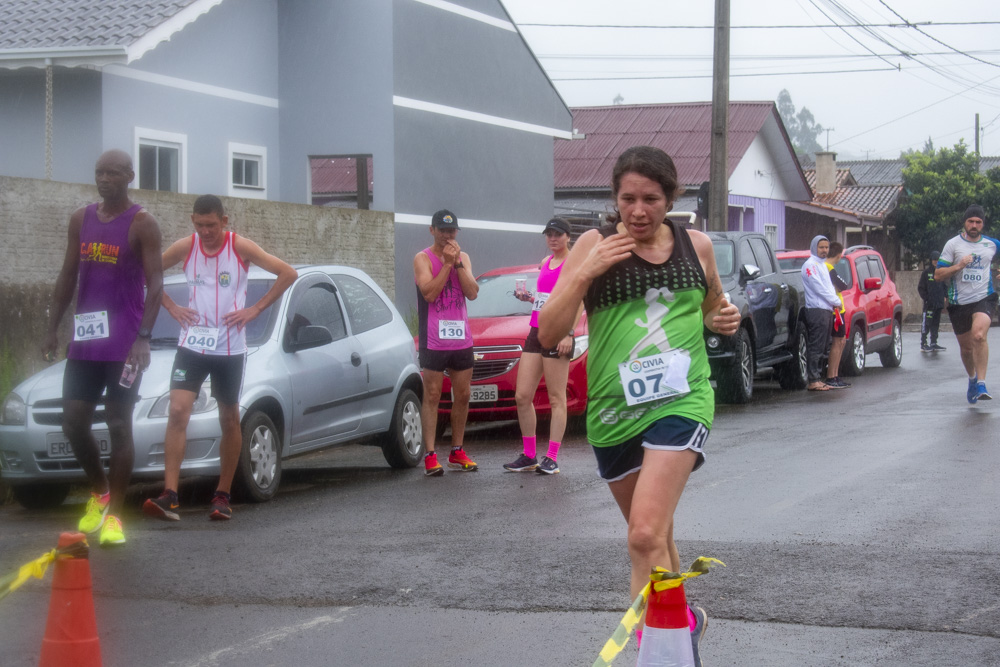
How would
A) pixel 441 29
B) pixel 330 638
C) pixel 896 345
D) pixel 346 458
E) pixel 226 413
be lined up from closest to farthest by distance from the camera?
pixel 330 638, pixel 226 413, pixel 346 458, pixel 896 345, pixel 441 29

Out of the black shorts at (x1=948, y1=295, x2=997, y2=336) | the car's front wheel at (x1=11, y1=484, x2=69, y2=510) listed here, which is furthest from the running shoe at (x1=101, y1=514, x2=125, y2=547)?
the black shorts at (x1=948, y1=295, x2=997, y2=336)

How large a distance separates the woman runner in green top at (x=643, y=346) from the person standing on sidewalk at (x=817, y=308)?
12.1 meters

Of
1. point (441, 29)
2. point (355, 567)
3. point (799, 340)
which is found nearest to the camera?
point (355, 567)

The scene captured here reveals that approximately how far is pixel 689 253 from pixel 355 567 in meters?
2.80

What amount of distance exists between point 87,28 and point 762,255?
8.93 metres

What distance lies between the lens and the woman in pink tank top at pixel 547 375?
9.65 meters

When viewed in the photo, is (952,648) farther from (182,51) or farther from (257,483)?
(182,51)

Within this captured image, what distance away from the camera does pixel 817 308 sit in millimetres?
16453

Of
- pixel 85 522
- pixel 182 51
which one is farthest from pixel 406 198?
pixel 85 522

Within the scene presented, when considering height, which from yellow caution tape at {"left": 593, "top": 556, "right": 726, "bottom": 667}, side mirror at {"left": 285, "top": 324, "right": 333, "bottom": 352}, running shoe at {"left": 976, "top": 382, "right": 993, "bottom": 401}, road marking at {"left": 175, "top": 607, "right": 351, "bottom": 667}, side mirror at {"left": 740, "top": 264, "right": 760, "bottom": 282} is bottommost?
road marking at {"left": 175, "top": 607, "right": 351, "bottom": 667}

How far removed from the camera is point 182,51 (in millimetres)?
18406

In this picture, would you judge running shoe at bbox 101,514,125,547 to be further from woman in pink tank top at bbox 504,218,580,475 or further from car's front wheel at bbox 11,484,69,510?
woman in pink tank top at bbox 504,218,580,475

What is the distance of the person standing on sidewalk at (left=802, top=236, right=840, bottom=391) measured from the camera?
16.3 metres

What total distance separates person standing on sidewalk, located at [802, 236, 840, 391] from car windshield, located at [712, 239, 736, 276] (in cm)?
116
